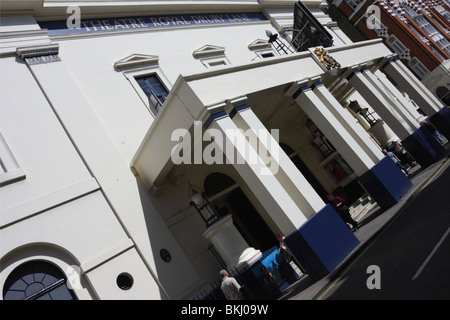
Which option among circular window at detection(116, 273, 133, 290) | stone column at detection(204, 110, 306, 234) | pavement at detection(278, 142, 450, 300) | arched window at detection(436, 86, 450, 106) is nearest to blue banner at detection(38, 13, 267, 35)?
stone column at detection(204, 110, 306, 234)

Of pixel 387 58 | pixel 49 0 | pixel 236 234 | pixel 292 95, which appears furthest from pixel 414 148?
pixel 49 0

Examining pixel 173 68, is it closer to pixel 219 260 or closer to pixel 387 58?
pixel 219 260

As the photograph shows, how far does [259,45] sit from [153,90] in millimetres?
7092

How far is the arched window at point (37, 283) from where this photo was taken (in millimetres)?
7172

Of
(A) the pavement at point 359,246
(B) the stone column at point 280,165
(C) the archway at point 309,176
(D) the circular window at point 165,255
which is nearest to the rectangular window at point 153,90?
(B) the stone column at point 280,165

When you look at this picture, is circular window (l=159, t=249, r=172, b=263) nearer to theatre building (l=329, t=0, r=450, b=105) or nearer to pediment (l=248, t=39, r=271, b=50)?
pediment (l=248, t=39, r=271, b=50)

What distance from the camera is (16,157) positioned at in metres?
8.31

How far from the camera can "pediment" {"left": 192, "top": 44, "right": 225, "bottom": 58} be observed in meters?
14.1

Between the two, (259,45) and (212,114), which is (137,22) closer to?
(259,45)

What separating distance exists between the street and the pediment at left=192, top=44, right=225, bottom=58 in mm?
9465

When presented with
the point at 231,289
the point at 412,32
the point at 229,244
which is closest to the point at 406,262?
the point at 231,289

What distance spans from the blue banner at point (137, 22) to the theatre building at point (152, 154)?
0.22ft

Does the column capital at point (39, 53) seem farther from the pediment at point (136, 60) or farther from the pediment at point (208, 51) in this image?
the pediment at point (208, 51)

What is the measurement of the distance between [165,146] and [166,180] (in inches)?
61.6
